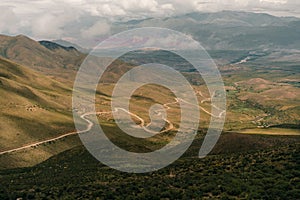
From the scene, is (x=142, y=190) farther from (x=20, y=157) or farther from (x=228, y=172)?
(x=20, y=157)

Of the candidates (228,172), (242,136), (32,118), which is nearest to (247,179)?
(228,172)

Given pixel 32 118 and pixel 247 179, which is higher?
pixel 247 179

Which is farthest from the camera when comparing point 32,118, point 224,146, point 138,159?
point 32,118

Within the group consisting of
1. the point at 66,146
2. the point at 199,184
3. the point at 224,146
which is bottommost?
the point at 66,146

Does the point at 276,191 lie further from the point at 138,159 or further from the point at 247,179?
the point at 138,159

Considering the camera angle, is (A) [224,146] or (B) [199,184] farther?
(A) [224,146]

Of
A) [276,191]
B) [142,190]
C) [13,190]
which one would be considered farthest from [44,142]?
[276,191]

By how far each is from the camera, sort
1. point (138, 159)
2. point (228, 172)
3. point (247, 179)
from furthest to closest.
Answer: point (138, 159)
point (228, 172)
point (247, 179)

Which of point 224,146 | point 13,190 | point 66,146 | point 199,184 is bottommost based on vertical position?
point 66,146

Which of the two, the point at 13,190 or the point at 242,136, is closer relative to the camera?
the point at 13,190

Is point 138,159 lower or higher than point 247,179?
lower
